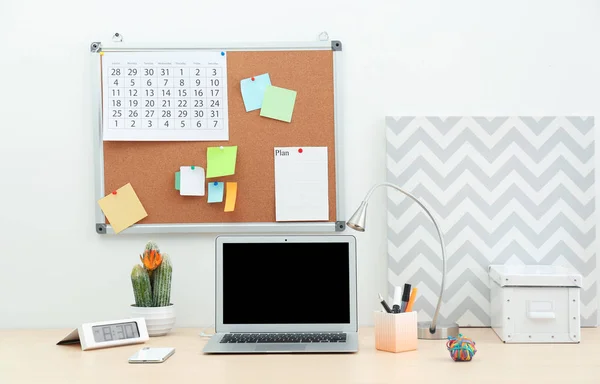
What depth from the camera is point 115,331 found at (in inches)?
64.2

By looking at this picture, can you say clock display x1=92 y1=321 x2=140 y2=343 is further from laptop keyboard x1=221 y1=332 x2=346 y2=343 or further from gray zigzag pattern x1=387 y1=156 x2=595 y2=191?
gray zigzag pattern x1=387 y1=156 x2=595 y2=191

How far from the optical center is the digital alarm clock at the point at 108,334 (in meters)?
1.59

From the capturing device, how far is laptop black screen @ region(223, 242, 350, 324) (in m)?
1.67

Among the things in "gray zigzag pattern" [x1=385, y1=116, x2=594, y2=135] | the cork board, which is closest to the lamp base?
the cork board

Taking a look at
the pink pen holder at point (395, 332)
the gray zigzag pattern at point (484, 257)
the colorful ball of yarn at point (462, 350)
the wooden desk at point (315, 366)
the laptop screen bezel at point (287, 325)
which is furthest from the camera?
the gray zigzag pattern at point (484, 257)

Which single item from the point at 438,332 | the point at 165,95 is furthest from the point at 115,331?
the point at 438,332

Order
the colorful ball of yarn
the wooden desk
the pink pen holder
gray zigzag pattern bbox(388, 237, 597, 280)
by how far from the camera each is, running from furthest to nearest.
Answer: gray zigzag pattern bbox(388, 237, 597, 280)
the pink pen holder
the colorful ball of yarn
the wooden desk

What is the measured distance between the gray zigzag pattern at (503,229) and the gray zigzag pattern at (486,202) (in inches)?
1.3

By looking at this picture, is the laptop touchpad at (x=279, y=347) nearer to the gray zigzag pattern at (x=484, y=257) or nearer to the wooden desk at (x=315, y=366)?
the wooden desk at (x=315, y=366)

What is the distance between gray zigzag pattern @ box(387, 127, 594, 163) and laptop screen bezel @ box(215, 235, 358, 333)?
35 centimetres

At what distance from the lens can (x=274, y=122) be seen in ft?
6.15

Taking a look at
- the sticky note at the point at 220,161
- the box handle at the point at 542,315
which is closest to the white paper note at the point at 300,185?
the sticky note at the point at 220,161

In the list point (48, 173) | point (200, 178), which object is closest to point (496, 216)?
point (200, 178)

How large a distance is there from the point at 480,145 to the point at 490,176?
9cm
